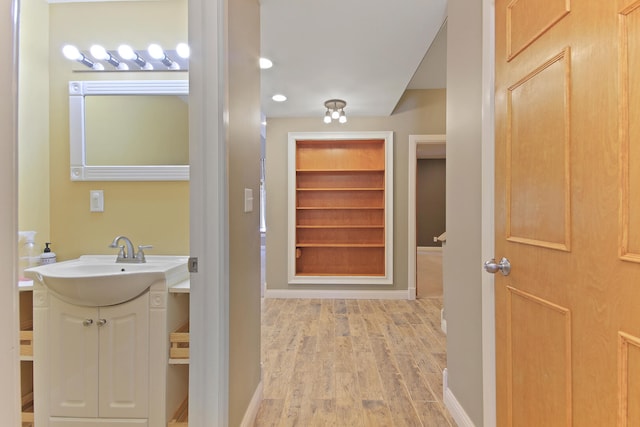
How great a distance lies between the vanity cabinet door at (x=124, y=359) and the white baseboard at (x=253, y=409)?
486 mm

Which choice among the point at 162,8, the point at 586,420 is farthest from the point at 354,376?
the point at 162,8

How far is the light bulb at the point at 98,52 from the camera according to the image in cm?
192

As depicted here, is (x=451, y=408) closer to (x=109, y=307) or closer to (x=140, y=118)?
(x=109, y=307)

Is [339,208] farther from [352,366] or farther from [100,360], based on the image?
[100,360]

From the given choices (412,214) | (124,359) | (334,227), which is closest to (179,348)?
(124,359)

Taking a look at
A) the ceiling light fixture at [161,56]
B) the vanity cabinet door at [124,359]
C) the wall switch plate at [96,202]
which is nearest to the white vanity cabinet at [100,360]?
the vanity cabinet door at [124,359]

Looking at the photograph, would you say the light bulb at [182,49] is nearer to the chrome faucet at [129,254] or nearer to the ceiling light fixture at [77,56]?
the ceiling light fixture at [77,56]

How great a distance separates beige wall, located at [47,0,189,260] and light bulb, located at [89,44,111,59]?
0.07m

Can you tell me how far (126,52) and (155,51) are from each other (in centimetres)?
18

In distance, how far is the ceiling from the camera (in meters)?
1.97

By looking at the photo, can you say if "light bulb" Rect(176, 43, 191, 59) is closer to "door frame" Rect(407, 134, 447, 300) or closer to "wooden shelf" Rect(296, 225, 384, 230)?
"wooden shelf" Rect(296, 225, 384, 230)

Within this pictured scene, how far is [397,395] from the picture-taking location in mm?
2018

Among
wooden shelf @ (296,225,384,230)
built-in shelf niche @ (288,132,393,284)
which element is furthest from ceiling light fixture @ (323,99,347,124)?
wooden shelf @ (296,225,384,230)

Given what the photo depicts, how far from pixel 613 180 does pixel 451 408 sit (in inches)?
61.4
